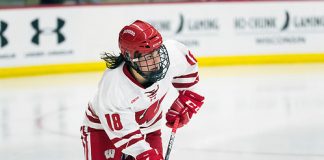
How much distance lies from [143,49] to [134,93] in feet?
0.84

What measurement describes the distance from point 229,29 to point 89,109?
6483 mm

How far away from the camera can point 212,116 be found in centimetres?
627

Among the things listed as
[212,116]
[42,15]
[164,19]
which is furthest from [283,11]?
[212,116]

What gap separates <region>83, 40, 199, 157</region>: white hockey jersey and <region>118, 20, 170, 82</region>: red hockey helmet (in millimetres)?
102

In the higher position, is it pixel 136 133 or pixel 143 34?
pixel 143 34

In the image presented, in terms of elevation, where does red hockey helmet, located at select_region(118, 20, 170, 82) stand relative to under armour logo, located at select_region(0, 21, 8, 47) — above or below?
above

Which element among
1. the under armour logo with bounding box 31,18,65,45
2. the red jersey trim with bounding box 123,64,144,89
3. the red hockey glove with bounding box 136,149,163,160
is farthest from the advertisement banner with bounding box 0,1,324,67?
the red hockey glove with bounding box 136,149,163,160

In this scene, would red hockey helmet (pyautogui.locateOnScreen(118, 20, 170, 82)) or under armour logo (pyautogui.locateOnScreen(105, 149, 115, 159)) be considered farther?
under armour logo (pyautogui.locateOnScreen(105, 149, 115, 159))

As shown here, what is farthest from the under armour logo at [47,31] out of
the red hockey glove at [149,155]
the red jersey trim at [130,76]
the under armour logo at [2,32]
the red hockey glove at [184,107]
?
the red hockey glove at [149,155]

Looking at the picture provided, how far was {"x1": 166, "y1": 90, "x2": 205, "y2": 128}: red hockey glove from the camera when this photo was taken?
358 cm

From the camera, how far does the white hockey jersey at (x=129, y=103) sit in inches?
117

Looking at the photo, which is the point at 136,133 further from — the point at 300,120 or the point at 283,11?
the point at 283,11

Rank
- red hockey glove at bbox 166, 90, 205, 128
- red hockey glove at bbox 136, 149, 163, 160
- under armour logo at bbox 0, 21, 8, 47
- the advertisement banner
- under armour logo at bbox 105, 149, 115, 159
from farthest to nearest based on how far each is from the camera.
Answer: the advertisement banner
under armour logo at bbox 0, 21, 8, 47
red hockey glove at bbox 166, 90, 205, 128
under armour logo at bbox 105, 149, 115, 159
red hockey glove at bbox 136, 149, 163, 160

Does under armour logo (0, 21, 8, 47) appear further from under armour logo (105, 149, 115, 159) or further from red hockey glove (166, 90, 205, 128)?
under armour logo (105, 149, 115, 159)
